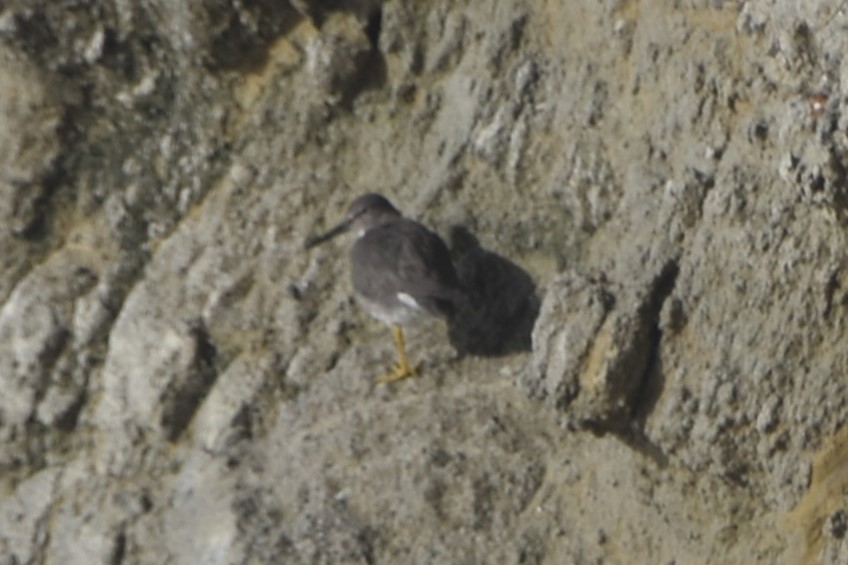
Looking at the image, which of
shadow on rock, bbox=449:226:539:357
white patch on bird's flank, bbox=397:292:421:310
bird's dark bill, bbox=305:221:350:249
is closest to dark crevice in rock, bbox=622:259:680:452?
shadow on rock, bbox=449:226:539:357

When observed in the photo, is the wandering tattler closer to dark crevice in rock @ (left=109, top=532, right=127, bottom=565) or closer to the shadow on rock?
the shadow on rock

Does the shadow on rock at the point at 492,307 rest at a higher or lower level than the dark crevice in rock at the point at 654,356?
lower

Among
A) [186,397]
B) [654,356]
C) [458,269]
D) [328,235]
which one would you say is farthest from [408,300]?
[654,356]

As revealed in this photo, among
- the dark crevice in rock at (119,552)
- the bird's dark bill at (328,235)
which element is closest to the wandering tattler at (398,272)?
the bird's dark bill at (328,235)

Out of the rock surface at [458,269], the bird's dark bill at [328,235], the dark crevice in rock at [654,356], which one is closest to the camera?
the rock surface at [458,269]

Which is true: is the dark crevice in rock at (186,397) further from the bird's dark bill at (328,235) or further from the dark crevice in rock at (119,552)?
the bird's dark bill at (328,235)

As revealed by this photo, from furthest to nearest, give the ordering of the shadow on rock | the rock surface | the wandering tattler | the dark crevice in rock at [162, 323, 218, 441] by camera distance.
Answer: the dark crevice in rock at [162, 323, 218, 441] → the shadow on rock → the wandering tattler → the rock surface

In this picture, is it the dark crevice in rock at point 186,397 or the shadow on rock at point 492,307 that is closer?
the shadow on rock at point 492,307
